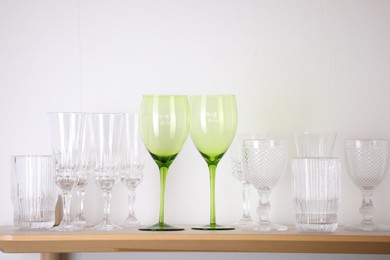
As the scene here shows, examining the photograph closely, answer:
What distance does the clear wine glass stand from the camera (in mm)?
1620

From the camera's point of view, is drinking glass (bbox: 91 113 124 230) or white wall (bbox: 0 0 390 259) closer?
drinking glass (bbox: 91 113 124 230)

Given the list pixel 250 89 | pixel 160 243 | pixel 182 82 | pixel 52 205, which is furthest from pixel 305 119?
pixel 52 205

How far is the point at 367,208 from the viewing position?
1628mm

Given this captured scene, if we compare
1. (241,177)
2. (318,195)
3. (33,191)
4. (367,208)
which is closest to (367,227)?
(367,208)

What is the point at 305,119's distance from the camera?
1750mm

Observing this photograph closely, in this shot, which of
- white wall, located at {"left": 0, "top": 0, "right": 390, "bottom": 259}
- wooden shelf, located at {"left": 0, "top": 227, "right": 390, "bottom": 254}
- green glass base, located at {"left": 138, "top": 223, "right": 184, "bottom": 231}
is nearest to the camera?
wooden shelf, located at {"left": 0, "top": 227, "right": 390, "bottom": 254}

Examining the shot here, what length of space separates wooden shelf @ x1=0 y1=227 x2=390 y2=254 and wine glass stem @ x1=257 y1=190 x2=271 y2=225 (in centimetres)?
7

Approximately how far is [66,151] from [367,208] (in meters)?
0.61

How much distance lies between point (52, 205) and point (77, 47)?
38 centimetres

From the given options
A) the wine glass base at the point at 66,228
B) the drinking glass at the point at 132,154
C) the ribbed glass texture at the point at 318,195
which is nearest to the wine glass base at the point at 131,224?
the drinking glass at the point at 132,154

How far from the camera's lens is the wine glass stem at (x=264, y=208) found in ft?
5.20

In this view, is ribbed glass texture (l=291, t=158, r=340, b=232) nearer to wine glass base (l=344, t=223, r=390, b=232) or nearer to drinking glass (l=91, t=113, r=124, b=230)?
wine glass base (l=344, t=223, r=390, b=232)

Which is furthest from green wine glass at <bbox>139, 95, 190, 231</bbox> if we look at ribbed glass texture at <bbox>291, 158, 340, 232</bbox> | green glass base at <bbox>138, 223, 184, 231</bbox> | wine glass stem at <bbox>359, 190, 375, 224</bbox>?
wine glass stem at <bbox>359, 190, 375, 224</bbox>

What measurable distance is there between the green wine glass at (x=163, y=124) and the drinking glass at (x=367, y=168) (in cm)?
34
